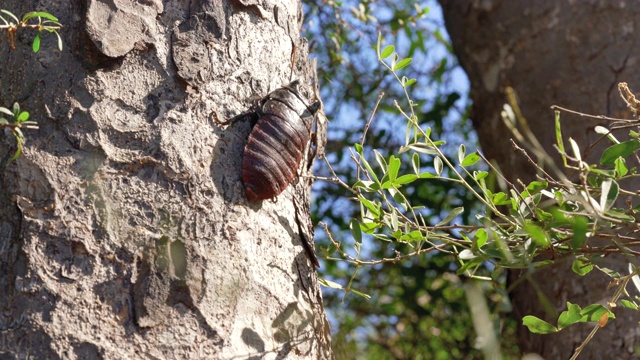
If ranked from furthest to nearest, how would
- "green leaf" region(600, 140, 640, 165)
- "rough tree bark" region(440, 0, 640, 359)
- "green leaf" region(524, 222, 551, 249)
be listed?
"rough tree bark" region(440, 0, 640, 359)
"green leaf" region(600, 140, 640, 165)
"green leaf" region(524, 222, 551, 249)

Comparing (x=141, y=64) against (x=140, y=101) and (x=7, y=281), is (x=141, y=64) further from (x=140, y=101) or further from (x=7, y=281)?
(x=7, y=281)

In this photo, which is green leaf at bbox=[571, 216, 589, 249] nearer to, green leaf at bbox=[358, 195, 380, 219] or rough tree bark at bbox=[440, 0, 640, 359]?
green leaf at bbox=[358, 195, 380, 219]

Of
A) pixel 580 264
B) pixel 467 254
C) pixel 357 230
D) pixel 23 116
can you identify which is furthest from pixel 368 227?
pixel 23 116

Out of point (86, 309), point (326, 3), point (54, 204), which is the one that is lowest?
point (86, 309)

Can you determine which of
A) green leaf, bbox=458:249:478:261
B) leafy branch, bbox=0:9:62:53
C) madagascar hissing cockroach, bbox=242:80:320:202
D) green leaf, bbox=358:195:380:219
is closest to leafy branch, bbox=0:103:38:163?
leafy branch, bbox=0:9:62:53

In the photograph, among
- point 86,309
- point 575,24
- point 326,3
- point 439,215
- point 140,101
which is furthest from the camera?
point 439,215

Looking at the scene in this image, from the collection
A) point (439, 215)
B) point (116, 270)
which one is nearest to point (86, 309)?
point (116, 270)
